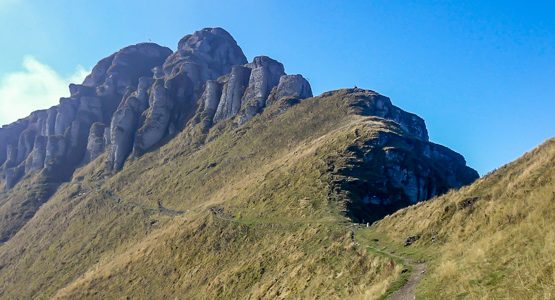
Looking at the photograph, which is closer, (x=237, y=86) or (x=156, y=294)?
(x=156, y=294)

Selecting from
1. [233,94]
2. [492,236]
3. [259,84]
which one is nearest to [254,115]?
[259,84]

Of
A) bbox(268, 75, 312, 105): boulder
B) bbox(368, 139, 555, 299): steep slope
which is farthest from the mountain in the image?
bbox(368, 139, 555, 299): steep slope

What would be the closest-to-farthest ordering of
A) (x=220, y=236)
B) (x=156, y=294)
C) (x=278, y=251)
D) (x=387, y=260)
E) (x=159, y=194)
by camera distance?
(x=387, y=260) → (x=278, y=251) → (x=156, y=294) → (x=220, y=236) → (x=159, y=194)

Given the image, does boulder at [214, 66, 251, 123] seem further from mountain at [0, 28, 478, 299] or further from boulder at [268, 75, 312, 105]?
boulder at [268, 75, 312, 105]

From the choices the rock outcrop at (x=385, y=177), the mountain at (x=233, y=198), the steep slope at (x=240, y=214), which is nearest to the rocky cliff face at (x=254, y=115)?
the rock outcrop at (x=385, y=177)

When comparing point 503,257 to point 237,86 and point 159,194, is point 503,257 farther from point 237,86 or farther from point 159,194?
point 237,86

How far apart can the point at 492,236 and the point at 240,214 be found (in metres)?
50.6

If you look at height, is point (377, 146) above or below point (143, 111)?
below

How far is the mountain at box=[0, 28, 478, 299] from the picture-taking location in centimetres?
4869

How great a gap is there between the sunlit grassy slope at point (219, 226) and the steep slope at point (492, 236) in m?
3.78

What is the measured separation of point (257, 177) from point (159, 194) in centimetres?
3861

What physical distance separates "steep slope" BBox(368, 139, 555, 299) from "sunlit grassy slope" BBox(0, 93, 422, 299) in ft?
12.4

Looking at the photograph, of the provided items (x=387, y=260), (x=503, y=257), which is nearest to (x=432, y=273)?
(x=503, y=257)

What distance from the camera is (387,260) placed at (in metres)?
31.0
